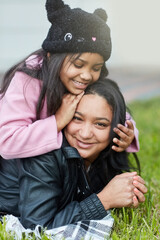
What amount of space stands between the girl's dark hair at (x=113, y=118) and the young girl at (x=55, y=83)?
0.07 m

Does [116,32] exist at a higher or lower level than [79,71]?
lower

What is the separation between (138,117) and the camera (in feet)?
21.6

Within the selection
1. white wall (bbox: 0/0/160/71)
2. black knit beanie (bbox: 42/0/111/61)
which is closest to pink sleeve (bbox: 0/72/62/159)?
black knit beanie (bbox: 42/0/111/61)

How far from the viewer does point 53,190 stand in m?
2.91

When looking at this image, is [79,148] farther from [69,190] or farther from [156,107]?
[156,107]

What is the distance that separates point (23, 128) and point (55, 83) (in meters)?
0.41

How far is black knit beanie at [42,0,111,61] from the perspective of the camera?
2998mm

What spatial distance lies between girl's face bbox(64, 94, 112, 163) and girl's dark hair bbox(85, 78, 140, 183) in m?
0.04

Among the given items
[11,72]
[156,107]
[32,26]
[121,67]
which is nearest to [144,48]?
[121,67]

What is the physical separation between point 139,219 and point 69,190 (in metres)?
0.56

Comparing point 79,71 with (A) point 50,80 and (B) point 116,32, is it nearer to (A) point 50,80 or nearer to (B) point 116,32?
(A) point 50,80

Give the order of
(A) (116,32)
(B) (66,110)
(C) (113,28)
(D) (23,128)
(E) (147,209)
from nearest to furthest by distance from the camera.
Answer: (D) (23,128) → (B) (66,110) → (E) (147,209) → (C) (113,28) → (A) (116,32)

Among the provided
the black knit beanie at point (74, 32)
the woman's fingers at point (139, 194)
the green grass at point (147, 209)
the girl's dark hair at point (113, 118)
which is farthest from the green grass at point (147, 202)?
the black knit beanie at point (74, 32)

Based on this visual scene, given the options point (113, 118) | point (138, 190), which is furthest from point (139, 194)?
point (113, 118)
